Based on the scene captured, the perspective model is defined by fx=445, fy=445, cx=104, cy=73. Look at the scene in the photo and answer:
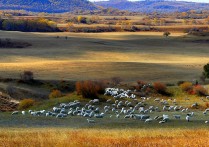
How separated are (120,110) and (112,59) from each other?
53.9m

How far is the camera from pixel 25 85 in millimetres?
45719

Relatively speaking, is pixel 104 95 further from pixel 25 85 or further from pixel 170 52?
pixel 170 52

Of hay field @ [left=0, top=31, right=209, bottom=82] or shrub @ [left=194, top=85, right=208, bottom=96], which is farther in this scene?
hay field @ [left=0, top=31, right=209, bottom=82]

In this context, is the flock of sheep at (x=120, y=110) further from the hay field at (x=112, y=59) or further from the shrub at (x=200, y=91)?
the hay field at (x=112, y=59)

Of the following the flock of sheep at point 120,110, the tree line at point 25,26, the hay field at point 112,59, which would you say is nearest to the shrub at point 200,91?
Answer: the flock of sheep at point 120,110

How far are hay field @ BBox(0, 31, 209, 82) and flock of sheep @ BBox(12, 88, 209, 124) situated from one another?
75.7 feet

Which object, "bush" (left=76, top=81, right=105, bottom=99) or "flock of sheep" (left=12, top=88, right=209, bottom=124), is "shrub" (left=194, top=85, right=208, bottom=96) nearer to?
"flock of sheep" (left=12, top=88, right=209, bottom=124)

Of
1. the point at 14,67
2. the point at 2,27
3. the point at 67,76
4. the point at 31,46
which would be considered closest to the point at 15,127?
the point at 67,76

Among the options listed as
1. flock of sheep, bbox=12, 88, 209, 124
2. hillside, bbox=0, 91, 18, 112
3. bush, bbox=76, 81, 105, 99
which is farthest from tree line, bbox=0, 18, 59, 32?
bush, bbox=76, 81, 105, 99

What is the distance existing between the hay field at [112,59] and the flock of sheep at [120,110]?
75.7 ft

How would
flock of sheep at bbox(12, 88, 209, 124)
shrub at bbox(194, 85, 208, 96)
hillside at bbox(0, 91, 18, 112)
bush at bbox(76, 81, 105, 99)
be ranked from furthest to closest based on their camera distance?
1. shrub at bbox(194, 85, 208, 96)
2. hillside at bbox(0, 91, 18, 112)
3. bush at bbox(76, 81, 105, 99)
4. flock of sheep at bbox(12, 88, 209, 124)

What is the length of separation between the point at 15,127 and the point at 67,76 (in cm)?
3628

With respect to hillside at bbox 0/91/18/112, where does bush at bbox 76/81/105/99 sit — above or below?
above

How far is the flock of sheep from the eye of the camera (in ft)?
70.9
